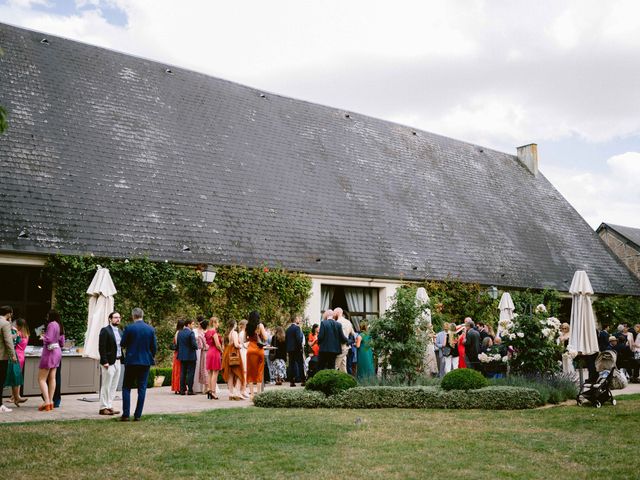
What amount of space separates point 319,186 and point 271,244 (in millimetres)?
3828

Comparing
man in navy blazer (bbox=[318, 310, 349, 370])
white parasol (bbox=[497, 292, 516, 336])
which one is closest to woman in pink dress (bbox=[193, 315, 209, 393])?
man in navy blazer (bbox=[318, 310, 349, 370])

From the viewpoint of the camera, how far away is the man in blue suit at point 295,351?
16.5 m

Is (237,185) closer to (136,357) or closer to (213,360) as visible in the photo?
(213,360)

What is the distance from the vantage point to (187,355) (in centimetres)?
1491

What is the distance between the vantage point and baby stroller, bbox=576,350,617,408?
468 inches

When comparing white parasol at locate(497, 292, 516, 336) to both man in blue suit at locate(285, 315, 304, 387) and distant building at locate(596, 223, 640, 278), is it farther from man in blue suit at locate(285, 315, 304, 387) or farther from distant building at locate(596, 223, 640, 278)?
distant building at locate(596, 223, 640, 278)

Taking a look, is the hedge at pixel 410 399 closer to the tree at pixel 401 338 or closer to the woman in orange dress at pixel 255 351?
the woman in orange dress at pixel 255 351

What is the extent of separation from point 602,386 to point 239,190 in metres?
12.1

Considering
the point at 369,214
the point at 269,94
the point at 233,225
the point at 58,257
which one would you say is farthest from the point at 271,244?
the point at 269,94

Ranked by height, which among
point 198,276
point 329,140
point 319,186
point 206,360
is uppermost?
point 329,140

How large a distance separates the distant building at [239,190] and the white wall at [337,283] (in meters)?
0.06

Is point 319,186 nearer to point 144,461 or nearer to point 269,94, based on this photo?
point 269,94

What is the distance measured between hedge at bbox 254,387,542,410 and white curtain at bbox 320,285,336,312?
27.2ft

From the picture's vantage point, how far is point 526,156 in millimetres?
32531
